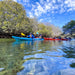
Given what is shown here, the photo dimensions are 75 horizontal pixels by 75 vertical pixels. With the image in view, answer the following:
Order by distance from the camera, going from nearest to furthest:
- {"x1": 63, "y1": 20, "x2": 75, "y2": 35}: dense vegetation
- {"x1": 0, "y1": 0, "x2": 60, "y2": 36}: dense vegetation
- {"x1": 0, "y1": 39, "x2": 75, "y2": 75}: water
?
1. {"x1": 0, "y1": 39, "x2": 75, "y2": 75}: water
2. {"x1": 0, "y1": 0, "x2": 60, "y2": 36}: dense vegetation
3. {"x1": 63, "y1": 20, "x2": 75, "y2": 35}: dense vegetation

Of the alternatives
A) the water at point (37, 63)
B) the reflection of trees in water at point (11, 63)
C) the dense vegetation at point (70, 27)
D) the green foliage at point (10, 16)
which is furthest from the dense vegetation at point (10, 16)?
the dense vegetation at point (70, 27)

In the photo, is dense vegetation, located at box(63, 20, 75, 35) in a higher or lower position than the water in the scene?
higher

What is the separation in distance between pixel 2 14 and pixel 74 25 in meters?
59.2

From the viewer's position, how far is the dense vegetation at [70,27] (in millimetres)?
71619

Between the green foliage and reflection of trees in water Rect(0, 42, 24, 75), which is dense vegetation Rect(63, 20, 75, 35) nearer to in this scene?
the green foliage

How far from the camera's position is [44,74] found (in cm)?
220

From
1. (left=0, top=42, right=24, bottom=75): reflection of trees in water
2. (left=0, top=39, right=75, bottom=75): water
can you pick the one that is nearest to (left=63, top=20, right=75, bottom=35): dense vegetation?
(left=0, top=39, right=75, bottom=75): water

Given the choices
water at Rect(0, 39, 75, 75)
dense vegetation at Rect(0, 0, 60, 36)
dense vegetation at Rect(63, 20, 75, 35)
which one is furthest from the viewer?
dense vegetation at Rect(63, 20, 75, 35)

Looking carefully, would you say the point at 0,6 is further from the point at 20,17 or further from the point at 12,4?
the point at 20,17

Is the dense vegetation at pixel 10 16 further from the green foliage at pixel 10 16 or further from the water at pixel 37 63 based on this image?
the water at pixel 37 63

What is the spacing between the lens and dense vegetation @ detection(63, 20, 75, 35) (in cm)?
7162

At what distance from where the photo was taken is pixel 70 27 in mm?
72938

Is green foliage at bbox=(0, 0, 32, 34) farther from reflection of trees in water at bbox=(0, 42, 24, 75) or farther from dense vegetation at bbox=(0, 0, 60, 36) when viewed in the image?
reflection of trees in water at bbox=(0, 42, 24, 75)

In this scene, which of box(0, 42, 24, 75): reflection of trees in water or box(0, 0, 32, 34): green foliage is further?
box(0, 0, 32, 34): green foliage
